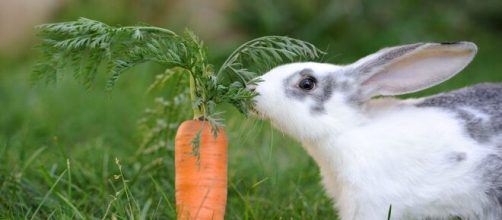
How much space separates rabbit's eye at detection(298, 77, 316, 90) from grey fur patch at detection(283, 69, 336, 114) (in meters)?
0.01

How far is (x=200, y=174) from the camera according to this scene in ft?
10.3

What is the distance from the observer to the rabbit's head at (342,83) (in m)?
3.19

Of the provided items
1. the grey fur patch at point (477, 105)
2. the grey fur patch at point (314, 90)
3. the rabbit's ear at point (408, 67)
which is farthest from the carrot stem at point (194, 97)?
the grey fur patch at point (477, 105)

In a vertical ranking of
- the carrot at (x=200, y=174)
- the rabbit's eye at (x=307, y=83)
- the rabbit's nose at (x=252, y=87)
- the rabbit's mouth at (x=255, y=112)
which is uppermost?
the rabbit's eye at (x=307, y=83)

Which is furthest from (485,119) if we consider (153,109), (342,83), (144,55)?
(153,109)

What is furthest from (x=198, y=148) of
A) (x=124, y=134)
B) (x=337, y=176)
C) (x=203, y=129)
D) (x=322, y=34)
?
(x=322, y=34)

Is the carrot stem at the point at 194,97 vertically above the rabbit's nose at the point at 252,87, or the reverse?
the rabbit's nose at the point at 252,87

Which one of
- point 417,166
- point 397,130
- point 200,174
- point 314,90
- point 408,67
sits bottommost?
point 200,174

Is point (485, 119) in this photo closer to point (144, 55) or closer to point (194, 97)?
point (194, 97)

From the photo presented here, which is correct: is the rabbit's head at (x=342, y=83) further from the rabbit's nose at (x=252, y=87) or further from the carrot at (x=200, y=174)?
the carrot at (x=200, y=174)

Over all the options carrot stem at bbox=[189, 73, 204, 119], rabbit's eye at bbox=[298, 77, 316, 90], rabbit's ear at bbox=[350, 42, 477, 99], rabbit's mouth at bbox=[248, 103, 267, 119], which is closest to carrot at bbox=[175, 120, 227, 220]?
carrot stem at bbox=[189, 73, 204, 119]

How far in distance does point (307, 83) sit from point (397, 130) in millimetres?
403

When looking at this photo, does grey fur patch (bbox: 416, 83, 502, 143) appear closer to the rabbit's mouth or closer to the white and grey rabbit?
the white and grey rabbit

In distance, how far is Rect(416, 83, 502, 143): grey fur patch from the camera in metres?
3.16
